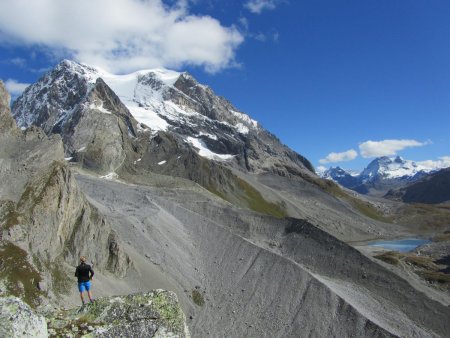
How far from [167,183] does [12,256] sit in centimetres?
11517

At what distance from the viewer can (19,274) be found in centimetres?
5434

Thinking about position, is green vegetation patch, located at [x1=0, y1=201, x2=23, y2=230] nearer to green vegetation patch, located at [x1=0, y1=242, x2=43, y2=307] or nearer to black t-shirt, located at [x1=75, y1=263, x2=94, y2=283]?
green vegetation patch, located at [x1=0, y1=242, x2=43, y2=307]

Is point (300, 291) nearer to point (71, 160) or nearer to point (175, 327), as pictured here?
point (175, 327)

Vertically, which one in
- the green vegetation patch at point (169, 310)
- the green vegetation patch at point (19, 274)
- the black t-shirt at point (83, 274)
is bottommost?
the green vegetation patch at point (19, 274)

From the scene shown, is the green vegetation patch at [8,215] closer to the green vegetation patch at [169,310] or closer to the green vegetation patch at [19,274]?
the green vegetation patch at [19,274]

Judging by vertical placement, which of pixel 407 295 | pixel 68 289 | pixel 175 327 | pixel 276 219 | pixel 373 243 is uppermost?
pixel 373 243

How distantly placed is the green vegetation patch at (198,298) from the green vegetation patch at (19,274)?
3077 cm

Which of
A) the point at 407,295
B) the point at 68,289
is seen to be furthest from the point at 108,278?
the point at 407,295

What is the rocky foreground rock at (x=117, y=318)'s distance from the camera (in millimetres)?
14701

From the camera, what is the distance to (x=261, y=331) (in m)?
71.2

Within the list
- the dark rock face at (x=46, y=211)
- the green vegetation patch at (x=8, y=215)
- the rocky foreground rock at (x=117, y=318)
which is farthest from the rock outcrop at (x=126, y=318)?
the green vegetation patch at (x=8, y=215)

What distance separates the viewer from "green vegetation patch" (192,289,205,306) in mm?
79812

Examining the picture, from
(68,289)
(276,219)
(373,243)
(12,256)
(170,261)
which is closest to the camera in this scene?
(12,256)

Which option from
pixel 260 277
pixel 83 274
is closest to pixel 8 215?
pixel 83 274
